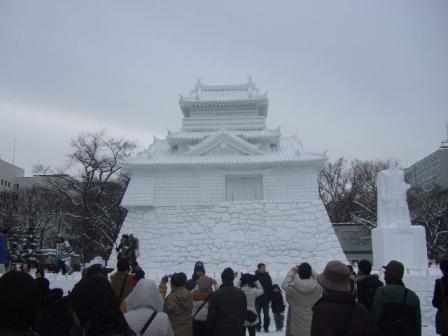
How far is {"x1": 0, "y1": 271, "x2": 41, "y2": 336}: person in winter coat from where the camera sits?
2.80 meters

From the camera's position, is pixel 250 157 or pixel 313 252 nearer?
pixel 313 252

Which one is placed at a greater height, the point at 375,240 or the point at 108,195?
the point at 108,195

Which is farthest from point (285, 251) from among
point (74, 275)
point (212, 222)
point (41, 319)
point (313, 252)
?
point (41, 319)

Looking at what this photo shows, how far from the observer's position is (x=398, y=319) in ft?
16.2

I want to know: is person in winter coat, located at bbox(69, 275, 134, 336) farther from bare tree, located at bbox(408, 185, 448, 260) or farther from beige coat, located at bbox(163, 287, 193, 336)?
bare tree, located at bbox(408, 185, 448, 260)

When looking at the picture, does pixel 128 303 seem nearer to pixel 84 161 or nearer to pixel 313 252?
pixel 313 252

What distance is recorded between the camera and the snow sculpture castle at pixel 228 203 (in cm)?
1962

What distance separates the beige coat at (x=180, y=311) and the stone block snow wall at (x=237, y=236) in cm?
1351

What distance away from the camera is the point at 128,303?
411cm

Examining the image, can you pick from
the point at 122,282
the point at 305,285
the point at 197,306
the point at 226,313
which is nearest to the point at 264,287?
the point at 197,306

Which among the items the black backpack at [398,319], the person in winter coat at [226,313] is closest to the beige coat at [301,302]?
the person in winter coat at [226,313]

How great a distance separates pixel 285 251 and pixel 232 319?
14.5 meters

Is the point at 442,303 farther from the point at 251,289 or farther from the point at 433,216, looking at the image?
the point at 433,216

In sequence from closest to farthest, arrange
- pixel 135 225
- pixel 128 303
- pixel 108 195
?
1. pixel 128 303
2. pixel 135 225
3. pixel 108 195
